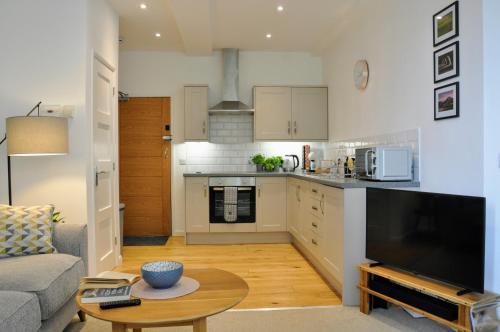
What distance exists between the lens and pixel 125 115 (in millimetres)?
5531

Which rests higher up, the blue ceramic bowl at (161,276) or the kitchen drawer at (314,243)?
the blue ceramic bowl at (161,276)

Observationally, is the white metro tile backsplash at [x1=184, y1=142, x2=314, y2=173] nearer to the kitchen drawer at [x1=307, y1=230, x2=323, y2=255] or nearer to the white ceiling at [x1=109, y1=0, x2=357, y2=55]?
the white ceiling at [x1=109, y1=0, x2=357, y2=55]

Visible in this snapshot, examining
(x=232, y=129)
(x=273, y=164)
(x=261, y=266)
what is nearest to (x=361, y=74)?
(x=273, y=164)

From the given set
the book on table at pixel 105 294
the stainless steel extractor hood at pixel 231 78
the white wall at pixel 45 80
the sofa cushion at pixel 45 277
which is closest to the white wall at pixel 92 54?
the white wall at pixel 45 80

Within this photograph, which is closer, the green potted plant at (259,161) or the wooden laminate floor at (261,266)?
the wooden laminate floor at (261,266)

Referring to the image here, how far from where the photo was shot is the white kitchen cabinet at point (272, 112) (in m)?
Result: 5.33

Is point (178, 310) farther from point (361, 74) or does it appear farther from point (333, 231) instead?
point (361, 74)

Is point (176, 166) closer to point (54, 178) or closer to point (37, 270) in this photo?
point (54, 178)

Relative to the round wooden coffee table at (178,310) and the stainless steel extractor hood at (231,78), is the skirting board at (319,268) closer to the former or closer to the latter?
the round wooden coffee table at (178,310)

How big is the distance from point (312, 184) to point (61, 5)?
287cm

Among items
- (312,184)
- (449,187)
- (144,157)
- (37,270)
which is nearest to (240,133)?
(144,157)

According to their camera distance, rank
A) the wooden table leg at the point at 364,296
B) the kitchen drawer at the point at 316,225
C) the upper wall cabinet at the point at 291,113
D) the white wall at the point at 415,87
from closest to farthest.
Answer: the white wall at the point at 415,87 → the wooden table leg at the point at 364,296 → the kitchen drawer at the point at 316,225 → the upper wall cabinet at the point at 291,113

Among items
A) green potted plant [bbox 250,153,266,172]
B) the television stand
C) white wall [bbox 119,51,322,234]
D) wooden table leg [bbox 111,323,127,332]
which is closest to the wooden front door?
white wall [bbox 119,51,322,234]

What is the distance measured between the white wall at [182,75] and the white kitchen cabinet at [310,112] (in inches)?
16.8
